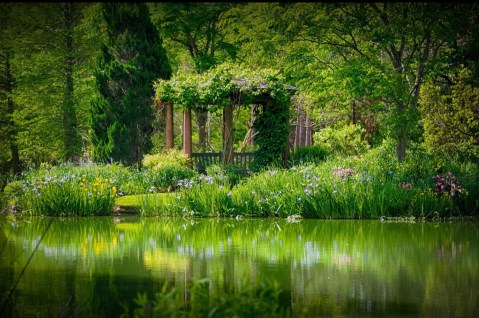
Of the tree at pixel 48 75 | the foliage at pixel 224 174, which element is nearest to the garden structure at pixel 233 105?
the foliage at pixel 224 174

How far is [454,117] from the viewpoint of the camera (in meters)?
18.9

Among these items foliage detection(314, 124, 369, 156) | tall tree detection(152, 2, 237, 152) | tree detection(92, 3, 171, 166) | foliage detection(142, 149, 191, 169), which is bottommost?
foliage detection(142, 149, 191, 169)

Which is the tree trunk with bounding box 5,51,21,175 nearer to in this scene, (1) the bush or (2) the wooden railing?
(2) the wooden railing

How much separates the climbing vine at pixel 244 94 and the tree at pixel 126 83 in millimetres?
2308

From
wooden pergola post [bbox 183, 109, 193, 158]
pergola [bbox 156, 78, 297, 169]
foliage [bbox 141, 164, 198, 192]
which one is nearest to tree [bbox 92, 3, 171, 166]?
pergola [bbox 156, 78, 297, 169]

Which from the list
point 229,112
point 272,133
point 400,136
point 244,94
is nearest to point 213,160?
point 229,112

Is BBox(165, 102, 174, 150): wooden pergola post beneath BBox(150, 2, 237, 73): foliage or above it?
beneath

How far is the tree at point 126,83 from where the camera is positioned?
73.6ft

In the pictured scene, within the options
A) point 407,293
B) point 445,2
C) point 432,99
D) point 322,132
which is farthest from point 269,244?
point 322,132

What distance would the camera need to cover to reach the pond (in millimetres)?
6773

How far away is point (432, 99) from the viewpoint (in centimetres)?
1931

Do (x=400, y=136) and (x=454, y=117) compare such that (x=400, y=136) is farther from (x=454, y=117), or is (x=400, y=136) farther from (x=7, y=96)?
(x=7, y=96)

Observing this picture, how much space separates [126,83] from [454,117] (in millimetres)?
9230

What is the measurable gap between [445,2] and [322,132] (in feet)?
31.5
